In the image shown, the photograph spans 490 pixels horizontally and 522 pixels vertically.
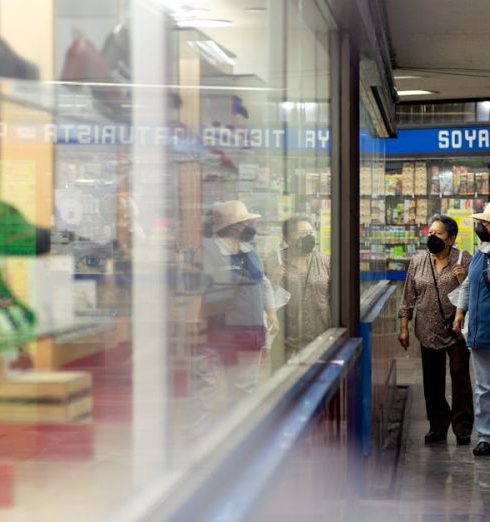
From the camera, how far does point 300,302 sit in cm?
475

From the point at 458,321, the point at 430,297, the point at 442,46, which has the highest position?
the point at 442,46

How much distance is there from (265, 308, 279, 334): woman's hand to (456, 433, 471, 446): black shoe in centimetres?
498

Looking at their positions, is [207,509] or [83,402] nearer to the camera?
[83,402]

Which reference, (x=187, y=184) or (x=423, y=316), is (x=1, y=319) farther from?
A: (x=423, y=316)

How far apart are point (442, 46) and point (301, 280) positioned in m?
6.85

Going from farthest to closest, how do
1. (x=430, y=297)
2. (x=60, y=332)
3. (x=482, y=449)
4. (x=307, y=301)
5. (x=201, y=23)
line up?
(x=430, y=297) < (x=482, y=449) < (x=307, y=301) < (x=201, y=23) < (x=60, y=332)

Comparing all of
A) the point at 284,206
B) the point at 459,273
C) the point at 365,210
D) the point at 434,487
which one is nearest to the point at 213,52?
the point at 284,206

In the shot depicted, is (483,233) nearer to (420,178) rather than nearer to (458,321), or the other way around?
(458,321)

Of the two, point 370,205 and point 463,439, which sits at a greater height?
point 370,205

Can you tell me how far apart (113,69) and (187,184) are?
497 mm

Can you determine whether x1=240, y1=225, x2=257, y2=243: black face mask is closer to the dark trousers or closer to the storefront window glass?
the storefront window glass

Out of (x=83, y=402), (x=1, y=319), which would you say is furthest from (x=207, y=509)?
(x=1, y=319)

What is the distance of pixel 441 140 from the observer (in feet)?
46.3

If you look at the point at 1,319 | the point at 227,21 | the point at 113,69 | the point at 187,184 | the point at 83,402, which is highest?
the point at 227,21
